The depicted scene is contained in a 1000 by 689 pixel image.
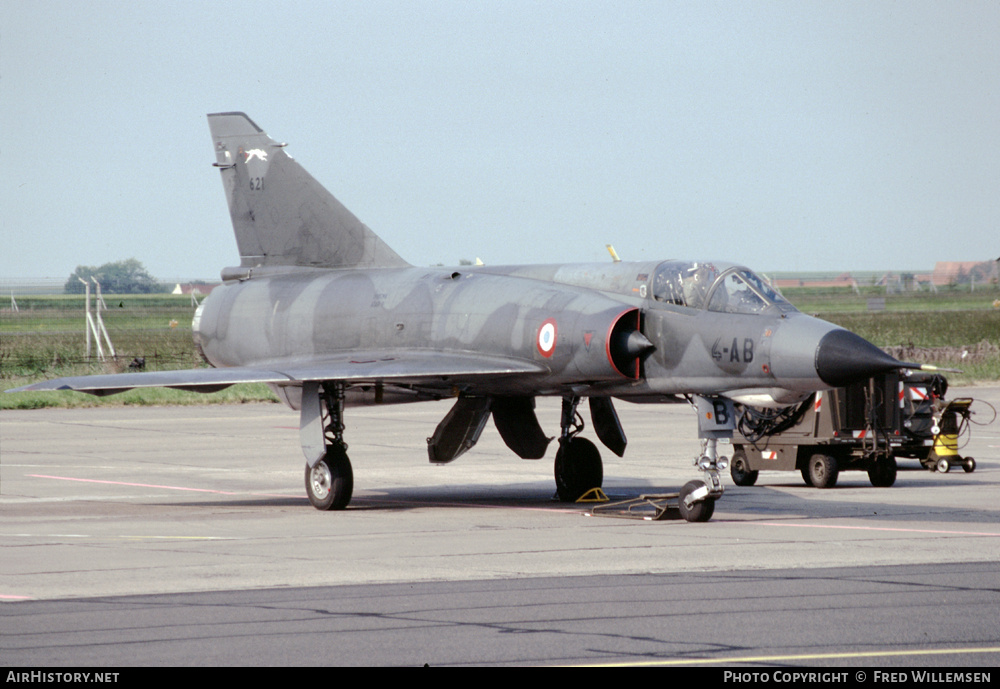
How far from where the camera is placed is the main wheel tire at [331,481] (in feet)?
54.7

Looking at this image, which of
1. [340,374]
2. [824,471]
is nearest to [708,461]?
[340,374]

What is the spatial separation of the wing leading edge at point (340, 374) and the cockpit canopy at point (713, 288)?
1.81 m

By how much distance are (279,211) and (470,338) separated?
16.8 feet

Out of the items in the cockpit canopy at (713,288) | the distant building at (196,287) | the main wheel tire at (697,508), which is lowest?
the main wheel tire at (697,508)

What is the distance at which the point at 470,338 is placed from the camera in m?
16.9

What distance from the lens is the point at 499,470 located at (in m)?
22.7

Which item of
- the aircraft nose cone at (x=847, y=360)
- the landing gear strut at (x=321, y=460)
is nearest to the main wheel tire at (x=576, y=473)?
the landing gear strut at (x=321, y=460)

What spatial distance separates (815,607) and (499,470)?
539 inches

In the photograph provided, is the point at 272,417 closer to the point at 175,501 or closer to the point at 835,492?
the point at 175,501

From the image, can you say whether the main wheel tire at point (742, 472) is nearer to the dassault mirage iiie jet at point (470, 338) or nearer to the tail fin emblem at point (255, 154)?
the dassault mirage iiie jet at point (470, 338)

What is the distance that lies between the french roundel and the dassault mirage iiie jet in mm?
23

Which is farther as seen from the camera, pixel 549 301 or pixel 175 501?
pixel 175 501

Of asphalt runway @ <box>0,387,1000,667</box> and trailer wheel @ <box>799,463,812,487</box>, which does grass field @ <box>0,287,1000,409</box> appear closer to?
asphalt runway @ <box>0,387,1000,667</box>
